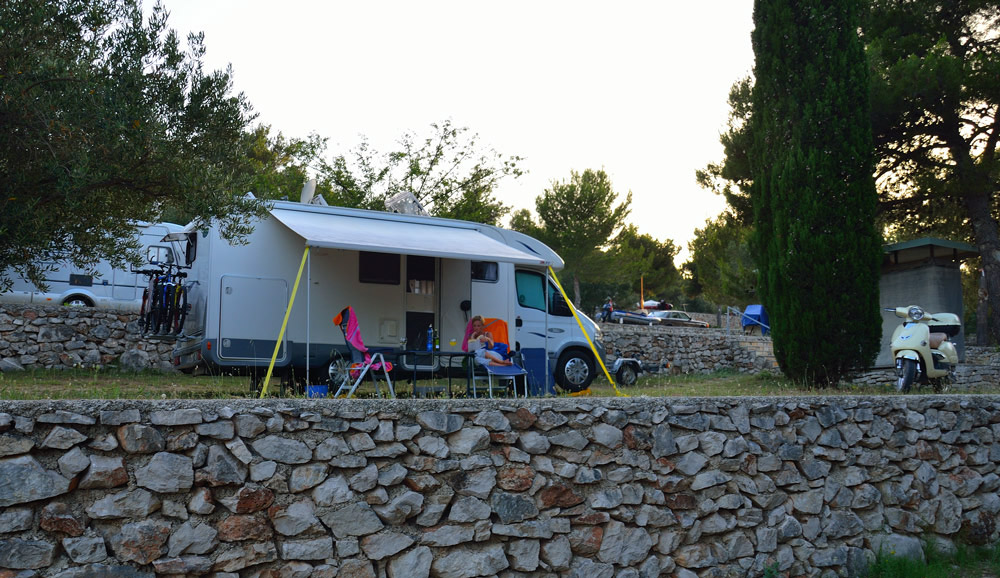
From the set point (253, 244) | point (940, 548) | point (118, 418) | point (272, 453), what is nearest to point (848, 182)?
point (940, 548)

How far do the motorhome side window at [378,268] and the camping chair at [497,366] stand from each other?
1.08 meters

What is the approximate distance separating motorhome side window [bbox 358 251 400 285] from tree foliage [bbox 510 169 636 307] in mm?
21352

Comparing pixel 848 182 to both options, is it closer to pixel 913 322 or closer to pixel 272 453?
pixel 913 322

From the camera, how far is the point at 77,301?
1420 cm

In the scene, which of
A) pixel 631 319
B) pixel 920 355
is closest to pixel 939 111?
pixel 920 355

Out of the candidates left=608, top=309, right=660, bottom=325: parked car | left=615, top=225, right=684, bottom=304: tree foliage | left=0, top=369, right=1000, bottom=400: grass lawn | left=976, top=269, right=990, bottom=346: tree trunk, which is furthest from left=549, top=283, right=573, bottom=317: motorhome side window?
left=615, top=225, right=684, bottom=304: tree foliage

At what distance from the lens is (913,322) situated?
9.53 m

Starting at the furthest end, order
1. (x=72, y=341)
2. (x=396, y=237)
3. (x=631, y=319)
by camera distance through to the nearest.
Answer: (x=631, y=319), (x=72, y=341), (x=396, y=237)

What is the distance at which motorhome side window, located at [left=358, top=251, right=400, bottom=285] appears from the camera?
9352 mm

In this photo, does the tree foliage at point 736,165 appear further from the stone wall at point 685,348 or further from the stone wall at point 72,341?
the stone wall at point 72,341

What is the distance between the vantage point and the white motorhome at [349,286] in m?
8.59

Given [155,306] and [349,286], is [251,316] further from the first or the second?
[155,306]

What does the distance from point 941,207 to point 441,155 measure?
11843 mm

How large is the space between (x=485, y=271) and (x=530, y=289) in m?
0.82
